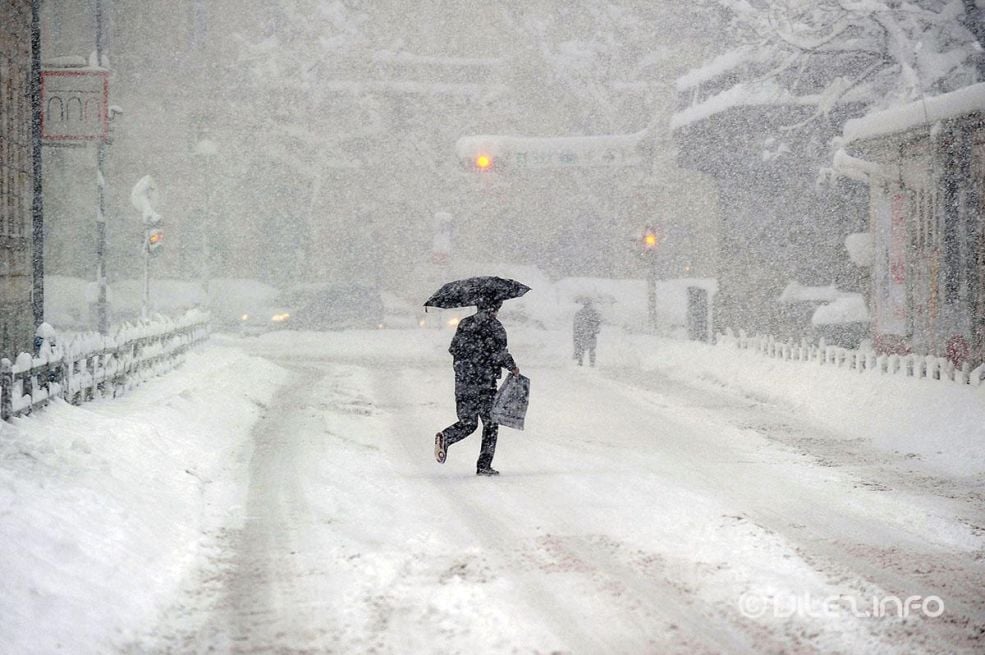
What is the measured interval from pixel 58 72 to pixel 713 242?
27169 mm

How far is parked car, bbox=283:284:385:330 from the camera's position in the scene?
1309 inches

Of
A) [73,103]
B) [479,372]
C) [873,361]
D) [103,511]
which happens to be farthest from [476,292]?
[73,103]

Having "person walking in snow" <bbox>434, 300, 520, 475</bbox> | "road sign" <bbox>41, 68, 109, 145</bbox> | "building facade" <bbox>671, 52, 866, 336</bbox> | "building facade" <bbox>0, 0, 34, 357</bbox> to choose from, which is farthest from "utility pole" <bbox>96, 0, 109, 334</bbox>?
"building facade" <bbox>671, 52, 866, 336</bbox>

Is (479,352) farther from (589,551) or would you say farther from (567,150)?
(567,150)

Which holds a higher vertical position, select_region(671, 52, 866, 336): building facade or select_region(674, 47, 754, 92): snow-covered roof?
select_region(674, 47, 754, 92): snow-covered roof

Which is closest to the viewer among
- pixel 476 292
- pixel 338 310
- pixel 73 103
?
pixel 476 292

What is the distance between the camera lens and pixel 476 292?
10016mm

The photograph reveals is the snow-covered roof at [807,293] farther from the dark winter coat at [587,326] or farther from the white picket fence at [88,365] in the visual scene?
the white picket fence at [88,365]

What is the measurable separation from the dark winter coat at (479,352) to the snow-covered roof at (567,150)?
29168 millimetres

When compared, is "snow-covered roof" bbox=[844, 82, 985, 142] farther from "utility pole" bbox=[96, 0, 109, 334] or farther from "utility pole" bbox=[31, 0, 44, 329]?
"utility pole" bbox=[96, 0, 109, 334]

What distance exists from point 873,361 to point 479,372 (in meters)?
7.93

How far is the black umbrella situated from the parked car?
2340 centimetres

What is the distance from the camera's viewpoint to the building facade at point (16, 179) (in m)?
13.9

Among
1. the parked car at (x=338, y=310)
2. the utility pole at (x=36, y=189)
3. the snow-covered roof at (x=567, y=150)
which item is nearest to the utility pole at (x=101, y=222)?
the utility pole at (x=36, y=189)
